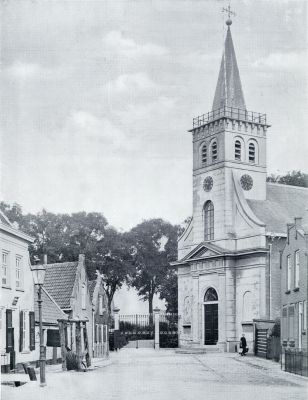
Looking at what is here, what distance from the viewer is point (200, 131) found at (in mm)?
54062

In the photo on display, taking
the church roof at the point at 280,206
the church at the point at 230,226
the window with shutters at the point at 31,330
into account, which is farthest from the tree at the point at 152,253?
the window with shutters at the point at 31,330

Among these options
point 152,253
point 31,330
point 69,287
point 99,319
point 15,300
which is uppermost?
point 152,253

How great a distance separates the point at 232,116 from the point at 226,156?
2.87m

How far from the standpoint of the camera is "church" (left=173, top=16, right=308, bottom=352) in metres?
48.8

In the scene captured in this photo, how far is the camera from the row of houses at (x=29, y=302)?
26344 millimetres

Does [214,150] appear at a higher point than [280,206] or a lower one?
higher

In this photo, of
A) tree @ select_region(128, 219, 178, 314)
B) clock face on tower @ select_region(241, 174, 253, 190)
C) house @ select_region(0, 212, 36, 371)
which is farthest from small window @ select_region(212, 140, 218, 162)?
house @ select_region(0, 212, 36, 371)

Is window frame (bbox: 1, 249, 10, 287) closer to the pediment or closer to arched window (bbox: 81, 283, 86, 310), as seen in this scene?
arched window (bbox: 81, 283, 86, 310)

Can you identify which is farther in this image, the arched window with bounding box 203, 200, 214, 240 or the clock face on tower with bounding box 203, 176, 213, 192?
the clock face on tower with bounding box 203, 176, 213, 192

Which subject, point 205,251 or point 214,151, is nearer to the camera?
point 205,251

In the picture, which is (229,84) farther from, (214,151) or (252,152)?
(252,152)

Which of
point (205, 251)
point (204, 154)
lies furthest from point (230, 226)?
point (204, 154)

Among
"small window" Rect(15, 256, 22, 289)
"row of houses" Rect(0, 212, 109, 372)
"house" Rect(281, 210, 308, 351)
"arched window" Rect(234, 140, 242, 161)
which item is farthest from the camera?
"arched window" Rect(234, 140, 242, 161)

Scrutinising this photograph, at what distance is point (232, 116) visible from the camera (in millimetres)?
52625
